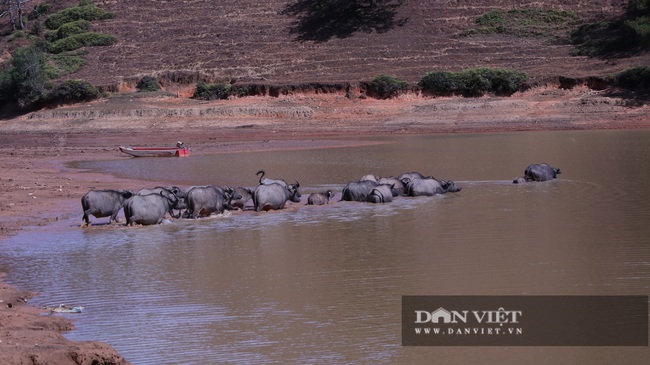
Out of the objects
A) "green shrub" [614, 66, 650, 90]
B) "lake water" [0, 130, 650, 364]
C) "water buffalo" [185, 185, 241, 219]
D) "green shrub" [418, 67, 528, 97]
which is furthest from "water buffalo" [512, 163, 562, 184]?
"green shrub" [418, 67, 528, 97]

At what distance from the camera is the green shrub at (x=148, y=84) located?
54.9 m

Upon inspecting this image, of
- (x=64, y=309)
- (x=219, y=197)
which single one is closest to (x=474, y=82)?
(x=219, y=197)

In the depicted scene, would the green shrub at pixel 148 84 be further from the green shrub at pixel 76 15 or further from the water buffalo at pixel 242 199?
the water buffalo at pixel 242 199

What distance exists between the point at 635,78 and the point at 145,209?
34087mm

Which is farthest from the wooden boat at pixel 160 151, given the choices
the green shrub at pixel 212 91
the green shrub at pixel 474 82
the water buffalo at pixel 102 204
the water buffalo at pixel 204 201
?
the green shrub at pixel 474 82

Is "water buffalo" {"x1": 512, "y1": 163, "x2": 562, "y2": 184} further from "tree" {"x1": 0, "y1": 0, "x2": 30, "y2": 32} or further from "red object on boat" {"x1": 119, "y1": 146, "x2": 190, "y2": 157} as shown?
"tree" {"x1": 0, "y1": 0, "x2": 30, "y2": 32}

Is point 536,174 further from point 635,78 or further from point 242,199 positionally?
point 635,78

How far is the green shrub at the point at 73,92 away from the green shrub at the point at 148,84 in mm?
3003

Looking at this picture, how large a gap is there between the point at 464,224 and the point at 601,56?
38.8 m

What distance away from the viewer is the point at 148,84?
2172 inches

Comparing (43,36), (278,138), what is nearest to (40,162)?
(278,138)

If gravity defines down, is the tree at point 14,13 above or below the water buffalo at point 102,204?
above

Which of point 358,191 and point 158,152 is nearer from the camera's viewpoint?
point 358,191

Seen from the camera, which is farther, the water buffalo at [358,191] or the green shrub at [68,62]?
the green shrub at [68,62]
